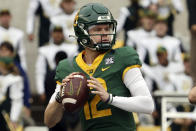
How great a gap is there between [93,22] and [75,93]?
0.51m

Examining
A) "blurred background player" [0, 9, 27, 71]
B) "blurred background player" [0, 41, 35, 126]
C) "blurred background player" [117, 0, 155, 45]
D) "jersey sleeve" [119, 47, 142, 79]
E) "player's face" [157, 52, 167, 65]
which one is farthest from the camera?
"blurred background player" [117, 0, 155, 45]

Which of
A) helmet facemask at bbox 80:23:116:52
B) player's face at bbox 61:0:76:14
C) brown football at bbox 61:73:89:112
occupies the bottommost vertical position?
player's face at bbox 61:0:76:14

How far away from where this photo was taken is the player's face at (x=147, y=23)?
9295 mm

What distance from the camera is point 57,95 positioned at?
13.1ft

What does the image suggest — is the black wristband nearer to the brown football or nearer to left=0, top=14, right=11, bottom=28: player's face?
the brown football

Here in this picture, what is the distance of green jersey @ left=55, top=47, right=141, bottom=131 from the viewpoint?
3.94 meters

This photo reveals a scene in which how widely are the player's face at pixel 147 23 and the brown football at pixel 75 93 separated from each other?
5556 millimetres

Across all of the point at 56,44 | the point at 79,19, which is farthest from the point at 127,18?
the point at 79,19

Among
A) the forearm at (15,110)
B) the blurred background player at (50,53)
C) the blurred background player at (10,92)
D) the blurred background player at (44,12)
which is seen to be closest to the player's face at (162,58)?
the blurred background player at (50,53)

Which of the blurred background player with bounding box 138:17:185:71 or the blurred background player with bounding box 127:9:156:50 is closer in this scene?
the blurred background player with bounding box 138:17:185:71

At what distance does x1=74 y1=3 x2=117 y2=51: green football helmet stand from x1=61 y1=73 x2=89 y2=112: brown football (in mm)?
290

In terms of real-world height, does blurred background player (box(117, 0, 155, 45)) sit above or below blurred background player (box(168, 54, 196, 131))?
above

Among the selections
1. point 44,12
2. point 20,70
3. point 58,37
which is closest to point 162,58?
point 58,37

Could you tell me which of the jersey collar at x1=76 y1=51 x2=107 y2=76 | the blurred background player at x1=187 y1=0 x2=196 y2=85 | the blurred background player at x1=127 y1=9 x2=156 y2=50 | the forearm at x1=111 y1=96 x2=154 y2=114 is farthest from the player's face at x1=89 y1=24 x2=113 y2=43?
the blurred background player at x1=127 y1=9 x2=156 y2=50
